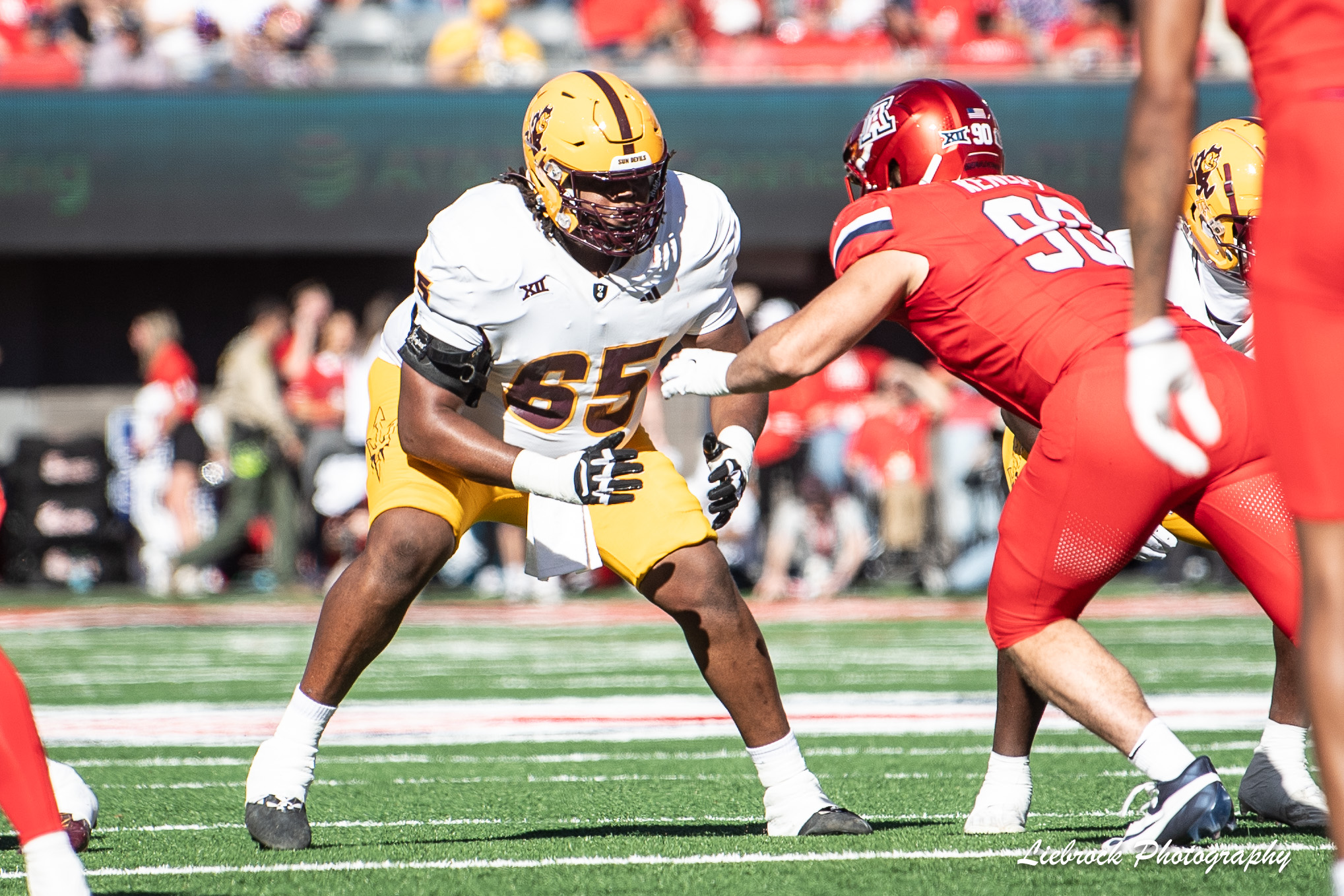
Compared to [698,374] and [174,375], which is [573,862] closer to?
[698,374]

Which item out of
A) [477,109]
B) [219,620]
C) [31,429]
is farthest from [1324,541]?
[31,429]

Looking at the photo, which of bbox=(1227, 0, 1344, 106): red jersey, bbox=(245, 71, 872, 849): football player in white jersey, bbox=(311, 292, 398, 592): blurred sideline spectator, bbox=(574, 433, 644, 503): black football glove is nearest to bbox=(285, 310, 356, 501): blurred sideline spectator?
bbox=(311, 292, 398, 592): blurred sideline spectator

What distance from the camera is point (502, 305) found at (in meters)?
3.80

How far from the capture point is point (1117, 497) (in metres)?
3.07

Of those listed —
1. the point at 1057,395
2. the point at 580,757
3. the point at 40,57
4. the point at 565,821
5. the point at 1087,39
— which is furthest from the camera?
the point at 1087,39

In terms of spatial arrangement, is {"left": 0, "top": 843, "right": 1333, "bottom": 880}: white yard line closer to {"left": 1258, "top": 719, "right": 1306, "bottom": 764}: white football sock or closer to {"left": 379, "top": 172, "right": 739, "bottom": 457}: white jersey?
{"left": 1258, "top": 719, "right": 1306, "bottom": 764}: white football sock

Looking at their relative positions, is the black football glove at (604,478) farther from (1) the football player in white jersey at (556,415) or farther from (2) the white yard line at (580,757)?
(2) the white yard line at (580,757)

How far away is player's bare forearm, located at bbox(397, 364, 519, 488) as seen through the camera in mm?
3707

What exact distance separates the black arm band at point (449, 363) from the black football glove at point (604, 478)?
1.32 feet

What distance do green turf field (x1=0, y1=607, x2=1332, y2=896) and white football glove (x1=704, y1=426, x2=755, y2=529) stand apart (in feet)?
2.30

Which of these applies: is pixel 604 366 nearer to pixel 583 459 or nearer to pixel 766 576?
pixel 583 459

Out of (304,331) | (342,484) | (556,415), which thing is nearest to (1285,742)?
(556,415)

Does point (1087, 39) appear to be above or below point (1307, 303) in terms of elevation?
below

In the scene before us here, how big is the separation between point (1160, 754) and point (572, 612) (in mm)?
7683
